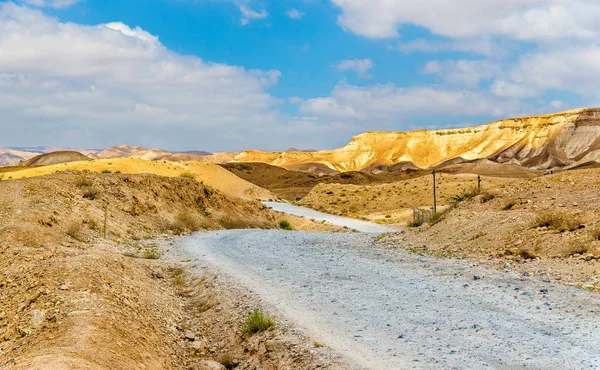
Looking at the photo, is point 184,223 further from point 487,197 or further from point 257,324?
point 257,324

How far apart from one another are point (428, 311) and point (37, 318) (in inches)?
263

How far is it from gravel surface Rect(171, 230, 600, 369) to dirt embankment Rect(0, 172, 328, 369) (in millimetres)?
1012

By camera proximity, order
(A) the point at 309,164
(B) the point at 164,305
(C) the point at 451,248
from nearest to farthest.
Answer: (B) the point at 164,305 → (C) the point at 451,248 → (A) the point at 309,164

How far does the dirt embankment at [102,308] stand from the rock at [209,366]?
1.9 inches

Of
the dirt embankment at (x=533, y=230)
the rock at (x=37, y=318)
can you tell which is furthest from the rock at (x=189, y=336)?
the dirt embankment at (x=533, y=230)

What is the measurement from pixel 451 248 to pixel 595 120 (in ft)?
548

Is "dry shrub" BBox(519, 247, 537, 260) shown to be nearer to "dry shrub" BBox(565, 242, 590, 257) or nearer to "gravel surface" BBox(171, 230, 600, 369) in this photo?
"dry shrub" BBox(565, 242, 590, 257)

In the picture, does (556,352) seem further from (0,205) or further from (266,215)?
(266,215)

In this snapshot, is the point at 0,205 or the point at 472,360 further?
the point at 0,205

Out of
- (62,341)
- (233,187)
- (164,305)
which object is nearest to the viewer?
(62,341)

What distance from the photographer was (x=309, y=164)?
645ft

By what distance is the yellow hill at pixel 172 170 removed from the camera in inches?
2138

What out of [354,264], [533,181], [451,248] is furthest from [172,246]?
[533,181]

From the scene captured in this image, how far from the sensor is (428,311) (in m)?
9.36
